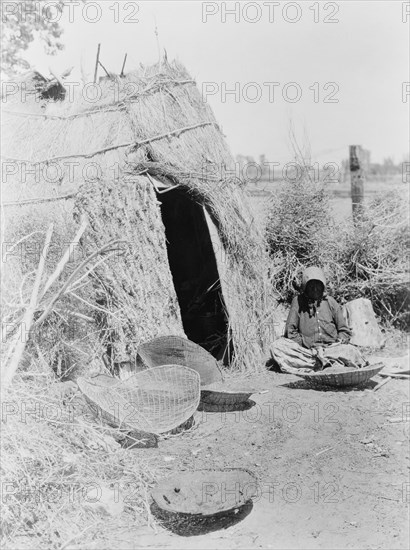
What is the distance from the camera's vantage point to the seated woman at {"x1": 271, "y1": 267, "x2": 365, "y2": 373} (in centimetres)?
687

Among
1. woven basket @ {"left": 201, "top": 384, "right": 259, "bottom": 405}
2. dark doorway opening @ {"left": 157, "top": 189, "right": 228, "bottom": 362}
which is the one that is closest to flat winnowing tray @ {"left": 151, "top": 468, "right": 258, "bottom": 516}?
woven basket @ {"left": 201, "top": 384, "right": 259, "bottom": 405}

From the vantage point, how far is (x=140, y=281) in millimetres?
6309

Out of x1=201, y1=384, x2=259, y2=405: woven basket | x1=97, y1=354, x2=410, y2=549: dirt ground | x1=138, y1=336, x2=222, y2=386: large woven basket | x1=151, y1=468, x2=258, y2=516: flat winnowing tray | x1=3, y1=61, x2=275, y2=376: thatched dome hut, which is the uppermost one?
x1=3, y1=61, x2=275, y2=376: thatched dome hut

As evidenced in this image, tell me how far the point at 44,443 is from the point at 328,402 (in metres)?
2.74

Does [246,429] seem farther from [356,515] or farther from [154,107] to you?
[154,107]

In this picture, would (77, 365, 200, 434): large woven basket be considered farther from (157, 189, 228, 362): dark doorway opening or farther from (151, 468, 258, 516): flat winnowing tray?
(157, 189, 228, 362): dark doorway opening

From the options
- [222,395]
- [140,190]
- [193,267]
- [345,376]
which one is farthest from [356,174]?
[222,395]

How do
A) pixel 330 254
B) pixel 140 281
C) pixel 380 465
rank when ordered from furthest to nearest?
pixel 330 254, pixel 140 281, pixel 380 465

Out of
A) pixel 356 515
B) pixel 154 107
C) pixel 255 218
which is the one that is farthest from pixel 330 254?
pixel 356 515

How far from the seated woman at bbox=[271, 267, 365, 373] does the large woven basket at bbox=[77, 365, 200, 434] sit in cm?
165

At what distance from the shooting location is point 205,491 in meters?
4.13

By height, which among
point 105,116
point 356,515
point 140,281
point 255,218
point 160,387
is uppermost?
point 105,116


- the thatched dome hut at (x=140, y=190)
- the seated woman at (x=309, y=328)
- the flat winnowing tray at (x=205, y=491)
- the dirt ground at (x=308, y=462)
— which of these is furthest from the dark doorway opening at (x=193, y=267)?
the flat winnowing tray at (x=205, y=491)

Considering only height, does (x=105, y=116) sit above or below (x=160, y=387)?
above
